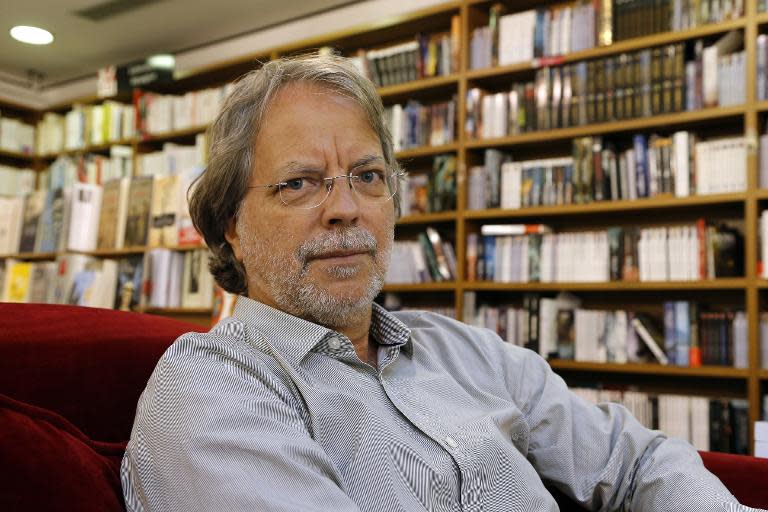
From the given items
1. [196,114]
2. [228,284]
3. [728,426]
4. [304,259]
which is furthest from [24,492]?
[196,114]

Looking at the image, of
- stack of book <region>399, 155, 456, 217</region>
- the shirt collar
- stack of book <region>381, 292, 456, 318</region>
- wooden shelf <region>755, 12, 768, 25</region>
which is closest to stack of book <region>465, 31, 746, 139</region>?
wooden shelf <region>755, 12, 768, 25</region>

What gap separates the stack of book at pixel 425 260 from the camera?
3.60m

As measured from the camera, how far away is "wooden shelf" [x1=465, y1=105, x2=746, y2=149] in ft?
9.39

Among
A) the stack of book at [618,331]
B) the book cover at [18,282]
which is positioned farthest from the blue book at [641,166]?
the book cover at [18,282]

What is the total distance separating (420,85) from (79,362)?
2.94m

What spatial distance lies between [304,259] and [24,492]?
1.79 feet

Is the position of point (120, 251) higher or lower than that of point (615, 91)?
lower

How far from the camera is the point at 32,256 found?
4.92m

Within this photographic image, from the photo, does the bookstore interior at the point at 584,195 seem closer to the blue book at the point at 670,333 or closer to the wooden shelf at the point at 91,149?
the blue book at the point at 670,333

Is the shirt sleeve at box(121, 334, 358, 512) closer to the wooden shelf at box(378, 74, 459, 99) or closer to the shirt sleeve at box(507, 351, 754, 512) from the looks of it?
the shirt sleeve at box(507, 351, 754, 512)

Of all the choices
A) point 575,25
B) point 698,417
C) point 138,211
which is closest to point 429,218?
point 575,25

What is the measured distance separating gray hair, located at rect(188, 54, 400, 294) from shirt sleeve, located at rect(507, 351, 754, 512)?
1.93 feet

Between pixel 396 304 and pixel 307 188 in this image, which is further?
pixel 396 304

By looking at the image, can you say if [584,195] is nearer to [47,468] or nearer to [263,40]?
[263,40]
